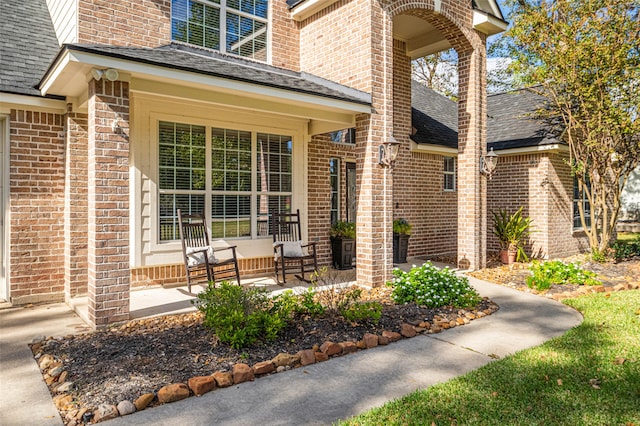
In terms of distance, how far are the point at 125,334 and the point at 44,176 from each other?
121 inches

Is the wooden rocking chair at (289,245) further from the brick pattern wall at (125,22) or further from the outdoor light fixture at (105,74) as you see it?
the brick pattern wall at (125,22)

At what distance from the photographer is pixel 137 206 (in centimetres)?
627

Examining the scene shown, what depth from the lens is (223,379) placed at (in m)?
3.22

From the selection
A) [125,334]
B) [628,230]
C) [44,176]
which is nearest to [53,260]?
[44,176]

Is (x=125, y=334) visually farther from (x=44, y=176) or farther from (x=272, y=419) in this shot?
(x=44, y=176)

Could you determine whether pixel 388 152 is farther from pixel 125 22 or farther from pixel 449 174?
pixel 449 174

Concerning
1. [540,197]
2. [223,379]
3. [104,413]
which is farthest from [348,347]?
[540,197]

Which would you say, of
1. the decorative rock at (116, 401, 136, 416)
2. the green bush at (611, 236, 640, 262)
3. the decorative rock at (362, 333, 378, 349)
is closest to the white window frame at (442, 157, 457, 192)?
the green bush at (611, 236, 640, 262)

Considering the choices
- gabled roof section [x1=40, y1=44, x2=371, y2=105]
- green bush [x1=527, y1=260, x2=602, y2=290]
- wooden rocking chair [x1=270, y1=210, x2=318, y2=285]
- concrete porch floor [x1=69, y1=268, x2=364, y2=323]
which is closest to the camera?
gabled roof section [x1=40, y1=44, x2=371, y2=105]

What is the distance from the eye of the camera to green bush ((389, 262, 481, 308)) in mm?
5477

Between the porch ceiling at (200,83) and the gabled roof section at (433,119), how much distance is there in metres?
4.11

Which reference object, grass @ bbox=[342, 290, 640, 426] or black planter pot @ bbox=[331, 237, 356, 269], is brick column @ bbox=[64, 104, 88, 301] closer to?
black planter pot @ bbox=[331, 237, 356, 269]

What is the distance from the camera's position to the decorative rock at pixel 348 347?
394 centimetres

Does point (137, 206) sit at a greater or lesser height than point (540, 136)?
lesser
